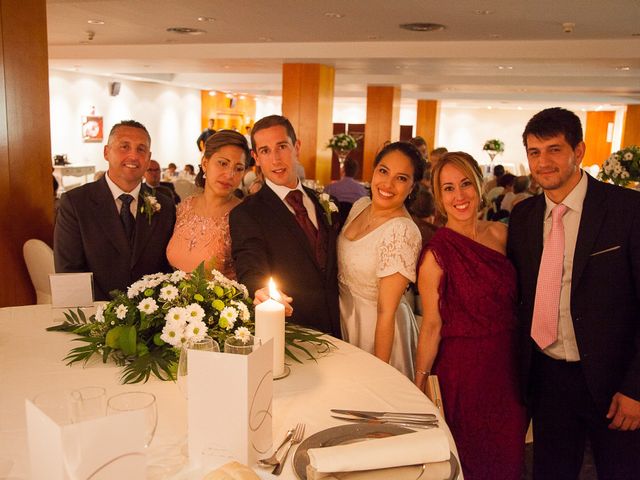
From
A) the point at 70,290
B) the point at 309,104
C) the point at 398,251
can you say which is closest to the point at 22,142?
the point at 70,290

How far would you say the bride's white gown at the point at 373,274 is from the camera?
2436mm

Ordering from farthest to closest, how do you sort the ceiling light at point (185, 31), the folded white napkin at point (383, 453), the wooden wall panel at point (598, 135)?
the wooden wall panel at point (598, 135), the ceiling light at point (185, 31), the folded white napkin at point (383, 453)

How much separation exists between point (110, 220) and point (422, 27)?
577cm

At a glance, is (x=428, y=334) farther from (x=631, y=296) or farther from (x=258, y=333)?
(x=258, y=333)

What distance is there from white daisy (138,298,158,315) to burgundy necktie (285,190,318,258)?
0.83 m

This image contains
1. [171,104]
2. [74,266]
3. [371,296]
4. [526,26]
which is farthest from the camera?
[171,104]

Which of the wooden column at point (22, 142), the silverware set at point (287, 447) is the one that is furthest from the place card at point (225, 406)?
the wooden column at point (22, 142)

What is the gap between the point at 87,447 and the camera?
1018 millimetres

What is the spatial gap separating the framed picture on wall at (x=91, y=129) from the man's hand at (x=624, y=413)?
48.1ft

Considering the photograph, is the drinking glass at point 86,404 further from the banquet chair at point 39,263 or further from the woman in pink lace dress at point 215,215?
the banquet chair at point 39,263

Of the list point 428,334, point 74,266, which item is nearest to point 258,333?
point 428,334

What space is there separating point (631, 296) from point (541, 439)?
Answer: 67 centimetres

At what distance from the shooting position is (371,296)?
260 centimetres

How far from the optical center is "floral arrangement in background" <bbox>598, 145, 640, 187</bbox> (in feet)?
16.9
